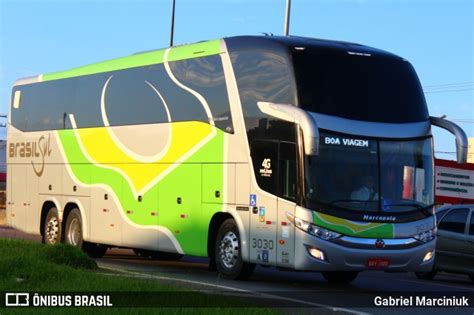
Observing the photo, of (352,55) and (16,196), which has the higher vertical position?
(352,55)

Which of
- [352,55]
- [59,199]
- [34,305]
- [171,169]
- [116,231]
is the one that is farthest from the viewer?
[59,199]

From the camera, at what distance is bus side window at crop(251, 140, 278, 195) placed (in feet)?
53.1

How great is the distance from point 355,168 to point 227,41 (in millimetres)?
3802

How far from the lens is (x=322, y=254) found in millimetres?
15344

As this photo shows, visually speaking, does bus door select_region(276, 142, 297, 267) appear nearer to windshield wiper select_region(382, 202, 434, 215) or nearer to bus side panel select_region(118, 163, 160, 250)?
windshield wiper select_region(382, 202, 434, 215)

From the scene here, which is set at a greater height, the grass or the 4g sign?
the 4g sign

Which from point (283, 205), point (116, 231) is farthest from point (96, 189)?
point (283, 205)

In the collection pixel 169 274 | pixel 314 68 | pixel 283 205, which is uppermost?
pixel 314 68

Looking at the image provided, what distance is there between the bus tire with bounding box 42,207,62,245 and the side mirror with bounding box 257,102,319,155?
30.1ft

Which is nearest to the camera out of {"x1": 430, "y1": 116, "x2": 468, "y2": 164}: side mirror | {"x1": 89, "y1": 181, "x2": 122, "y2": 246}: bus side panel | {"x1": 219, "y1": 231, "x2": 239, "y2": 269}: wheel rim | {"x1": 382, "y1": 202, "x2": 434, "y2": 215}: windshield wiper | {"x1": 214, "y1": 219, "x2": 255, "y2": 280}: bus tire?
{"x1": 382, "y1": 202, "x2": 434, "y2": 215}: windshield wiper

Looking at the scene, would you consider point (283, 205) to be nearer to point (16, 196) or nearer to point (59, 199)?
point (59, 199)

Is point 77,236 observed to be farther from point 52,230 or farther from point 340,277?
point 340,277

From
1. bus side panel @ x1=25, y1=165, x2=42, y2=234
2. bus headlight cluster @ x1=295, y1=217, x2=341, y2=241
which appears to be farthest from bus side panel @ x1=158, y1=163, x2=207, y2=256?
bus side panel @ x1=25, y1=165, x2=42, y2=234

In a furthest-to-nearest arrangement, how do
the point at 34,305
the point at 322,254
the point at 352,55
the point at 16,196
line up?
1. the point at 16,196
2. the point at 352,55
3. the point at 322,254
4. the point at 34,305
